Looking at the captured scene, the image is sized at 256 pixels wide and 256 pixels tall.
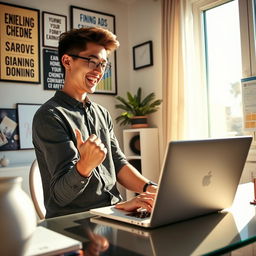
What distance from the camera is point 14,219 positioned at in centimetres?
57

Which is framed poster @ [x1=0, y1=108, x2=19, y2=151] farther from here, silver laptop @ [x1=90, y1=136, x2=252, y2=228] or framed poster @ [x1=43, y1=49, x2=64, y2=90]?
silver laptop @ [x1=90, y1=136, x2=252, y2=228]

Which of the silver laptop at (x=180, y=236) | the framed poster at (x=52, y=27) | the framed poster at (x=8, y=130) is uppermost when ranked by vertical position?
the framed poster at (x=52, y=27)

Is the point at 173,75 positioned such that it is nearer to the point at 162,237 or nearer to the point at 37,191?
Result: the point at 37,191

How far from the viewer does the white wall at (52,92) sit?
3043 millimetres

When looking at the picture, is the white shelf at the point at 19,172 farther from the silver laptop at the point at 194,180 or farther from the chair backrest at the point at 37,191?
the silver laptop at the point at 194,180

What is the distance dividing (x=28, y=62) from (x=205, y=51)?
5.58ft

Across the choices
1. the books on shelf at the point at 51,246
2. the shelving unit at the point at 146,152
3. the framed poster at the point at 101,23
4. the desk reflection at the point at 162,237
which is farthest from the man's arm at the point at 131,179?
the framed poster at the point at 101,23

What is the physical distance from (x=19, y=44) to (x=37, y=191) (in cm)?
212

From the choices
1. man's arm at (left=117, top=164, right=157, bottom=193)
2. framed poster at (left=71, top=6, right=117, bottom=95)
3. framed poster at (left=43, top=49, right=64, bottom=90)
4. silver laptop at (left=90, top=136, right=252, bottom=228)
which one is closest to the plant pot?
framed poster at (left=71, top=6, right=117, bottom=95)

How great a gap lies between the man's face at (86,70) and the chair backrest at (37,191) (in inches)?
16.6

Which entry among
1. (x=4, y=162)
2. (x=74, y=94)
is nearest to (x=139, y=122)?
(x=4, y=162)

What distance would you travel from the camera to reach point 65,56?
5.19ft

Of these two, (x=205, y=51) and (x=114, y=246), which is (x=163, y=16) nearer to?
(x=205, y=51)

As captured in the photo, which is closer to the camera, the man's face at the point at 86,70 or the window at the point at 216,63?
the man's face at the point at 86,70
